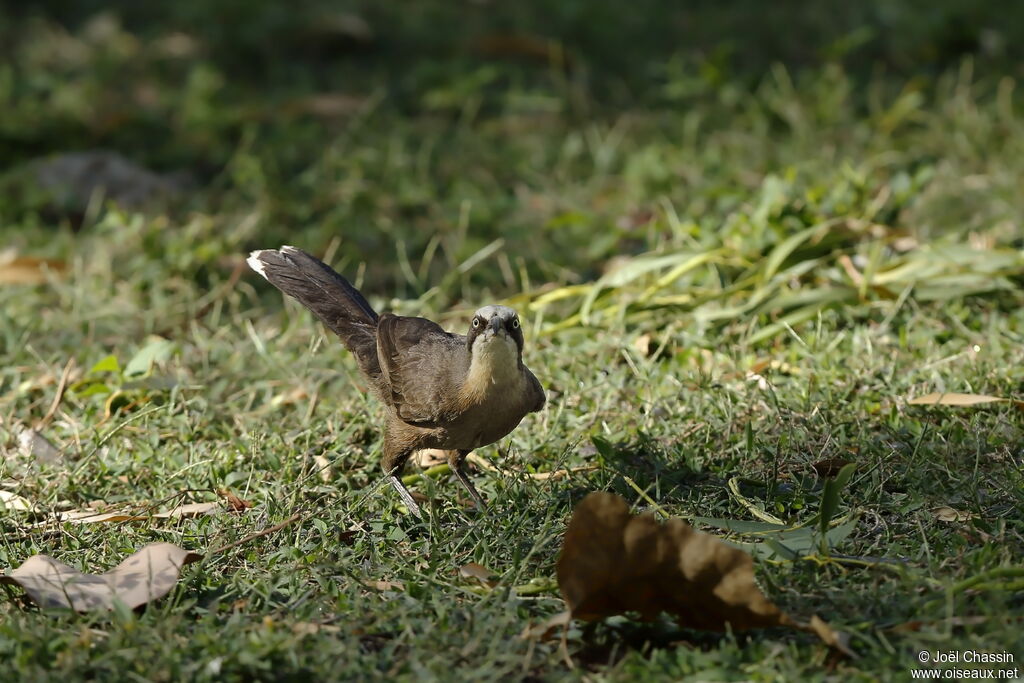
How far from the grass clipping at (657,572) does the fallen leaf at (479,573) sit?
1.33 ft

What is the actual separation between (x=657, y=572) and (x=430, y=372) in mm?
1325

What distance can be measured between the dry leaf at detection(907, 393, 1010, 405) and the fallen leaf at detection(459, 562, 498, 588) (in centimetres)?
178

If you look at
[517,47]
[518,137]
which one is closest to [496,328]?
[518,137]

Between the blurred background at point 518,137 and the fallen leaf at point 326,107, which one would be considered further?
the fallen leaf at point 326,107

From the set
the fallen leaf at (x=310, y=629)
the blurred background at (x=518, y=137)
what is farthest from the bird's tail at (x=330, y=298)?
the fallen leaf at (x=310, y=629)

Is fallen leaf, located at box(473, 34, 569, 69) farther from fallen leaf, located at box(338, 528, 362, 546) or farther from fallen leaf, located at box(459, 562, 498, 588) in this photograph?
fallen leaf, located at box(459, 562, 498, 588)

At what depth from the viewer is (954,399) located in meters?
4.29

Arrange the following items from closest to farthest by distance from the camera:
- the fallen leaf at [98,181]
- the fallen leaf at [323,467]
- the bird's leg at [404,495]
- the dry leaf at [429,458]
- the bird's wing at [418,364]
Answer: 1. the bird's leg at [404,495]
2. the bird's wing at [418,364]
3. the fallen leaf at [323,467]
4. the dry leaf at [429,458]
5. the fallen leaf at [98,181]

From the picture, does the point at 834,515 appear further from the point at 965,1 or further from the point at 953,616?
the point at 965,1

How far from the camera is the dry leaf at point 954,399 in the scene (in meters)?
4.24

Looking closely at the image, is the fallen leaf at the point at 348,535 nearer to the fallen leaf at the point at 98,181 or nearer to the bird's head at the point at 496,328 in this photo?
the bird's head at the point at 496,328

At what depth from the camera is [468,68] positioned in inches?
324

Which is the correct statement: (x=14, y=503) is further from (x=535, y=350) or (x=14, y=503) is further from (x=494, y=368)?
(x=535, y=350)

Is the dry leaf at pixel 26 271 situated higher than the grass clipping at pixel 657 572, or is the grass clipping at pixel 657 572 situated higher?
the grass clipping at pixel 657 572
